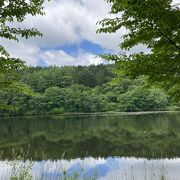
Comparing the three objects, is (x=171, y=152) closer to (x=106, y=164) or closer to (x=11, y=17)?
(x=106, y=164)

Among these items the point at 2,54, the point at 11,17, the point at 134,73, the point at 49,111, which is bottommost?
the point at 134,73

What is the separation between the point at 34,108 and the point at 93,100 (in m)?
21.2

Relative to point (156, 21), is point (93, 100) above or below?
above

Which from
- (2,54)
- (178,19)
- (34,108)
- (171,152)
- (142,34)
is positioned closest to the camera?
(178,19)

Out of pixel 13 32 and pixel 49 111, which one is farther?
pixel 49 111

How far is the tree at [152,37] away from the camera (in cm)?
1067

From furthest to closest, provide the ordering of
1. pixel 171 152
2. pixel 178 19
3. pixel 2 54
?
1. pixel 171 152
2. pixel 2 54
3. pixel 178 19

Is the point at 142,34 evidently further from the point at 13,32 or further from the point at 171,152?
the point at 171,152

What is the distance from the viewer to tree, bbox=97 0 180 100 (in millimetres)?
10672

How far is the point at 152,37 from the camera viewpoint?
450 inches

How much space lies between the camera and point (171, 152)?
27344mm

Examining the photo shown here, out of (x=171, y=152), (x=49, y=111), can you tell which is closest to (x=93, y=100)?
(x=49, y=111)

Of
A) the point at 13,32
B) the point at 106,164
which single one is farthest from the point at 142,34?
the point at 106,164

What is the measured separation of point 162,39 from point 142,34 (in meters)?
0.72
